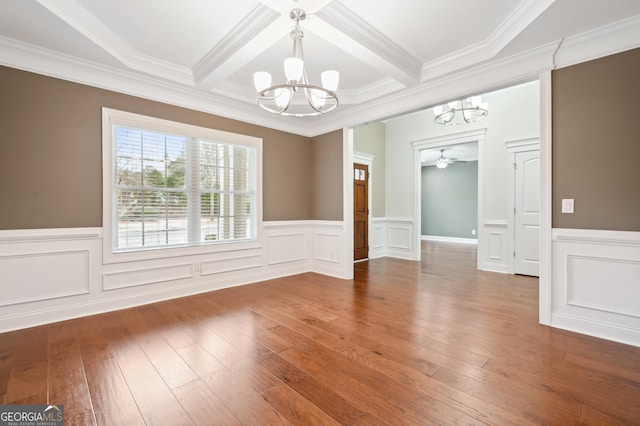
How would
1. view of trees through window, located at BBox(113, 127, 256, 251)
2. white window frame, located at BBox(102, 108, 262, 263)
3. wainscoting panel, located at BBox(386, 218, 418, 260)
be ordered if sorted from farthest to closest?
wainscoting panel, located at BBox(386, 218, 418, 260), view of trees through window, located at BBox(113, 127, 256, 251), white window frame, located at BBox(102, 108, 262, 263)

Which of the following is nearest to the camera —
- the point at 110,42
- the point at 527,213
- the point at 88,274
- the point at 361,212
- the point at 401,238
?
the point at 110,42

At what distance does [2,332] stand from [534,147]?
7.40 metres

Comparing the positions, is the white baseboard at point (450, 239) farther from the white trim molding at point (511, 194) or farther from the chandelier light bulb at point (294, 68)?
the chandelier light bulb at point (294, 68)

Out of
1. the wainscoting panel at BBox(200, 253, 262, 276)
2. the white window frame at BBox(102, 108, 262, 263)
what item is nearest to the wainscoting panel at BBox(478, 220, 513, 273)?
the wainscoting panel at BBox(200, 253, 262, 276)

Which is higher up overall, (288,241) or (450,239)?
(288,241)

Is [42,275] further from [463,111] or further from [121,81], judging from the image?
[463,111]

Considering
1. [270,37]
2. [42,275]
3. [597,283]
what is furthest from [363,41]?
[42,275]

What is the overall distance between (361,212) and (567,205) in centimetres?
403

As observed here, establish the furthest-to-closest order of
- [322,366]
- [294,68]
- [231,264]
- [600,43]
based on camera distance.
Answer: [231,264]
[600,43]
[294,68]
[322,366]

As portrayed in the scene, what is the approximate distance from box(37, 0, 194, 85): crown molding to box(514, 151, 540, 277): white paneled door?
550cm

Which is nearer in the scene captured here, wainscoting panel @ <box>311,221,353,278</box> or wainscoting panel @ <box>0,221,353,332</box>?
wainscoting panel @ <box>0,221,353,332</box>

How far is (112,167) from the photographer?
3312 mm

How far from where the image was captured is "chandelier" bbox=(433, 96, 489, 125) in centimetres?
440

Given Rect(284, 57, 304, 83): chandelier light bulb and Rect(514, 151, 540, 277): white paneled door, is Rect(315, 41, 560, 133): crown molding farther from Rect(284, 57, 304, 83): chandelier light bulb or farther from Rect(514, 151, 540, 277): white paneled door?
Rect(514, 151, 540, 277): white paneled door
